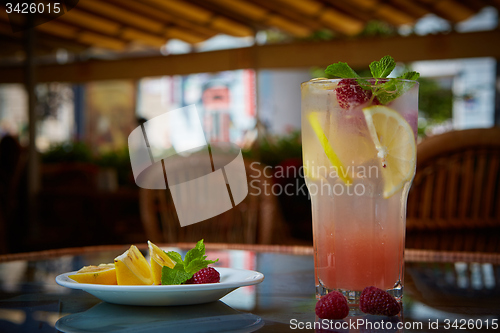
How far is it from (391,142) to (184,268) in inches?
12.5

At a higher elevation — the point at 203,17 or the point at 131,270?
the point at 203,17

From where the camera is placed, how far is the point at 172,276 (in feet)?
2.13

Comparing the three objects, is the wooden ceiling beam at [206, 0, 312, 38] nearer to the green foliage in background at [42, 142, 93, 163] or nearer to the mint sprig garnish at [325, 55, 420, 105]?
the green foliage in background at [42, 142, 93, 163]

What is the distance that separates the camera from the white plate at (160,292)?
596mm

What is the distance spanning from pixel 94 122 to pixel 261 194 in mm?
11722

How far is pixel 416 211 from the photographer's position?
Answer: 163 cm

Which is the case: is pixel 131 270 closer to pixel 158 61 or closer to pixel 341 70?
pixel 341 70

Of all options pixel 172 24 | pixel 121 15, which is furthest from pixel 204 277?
pixel 172 24

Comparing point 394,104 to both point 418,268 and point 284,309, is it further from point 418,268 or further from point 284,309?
point 418,268

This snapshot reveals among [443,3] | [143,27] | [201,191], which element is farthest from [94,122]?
[201,191]

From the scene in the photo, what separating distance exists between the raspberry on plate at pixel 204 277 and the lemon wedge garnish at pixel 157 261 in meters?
0.04

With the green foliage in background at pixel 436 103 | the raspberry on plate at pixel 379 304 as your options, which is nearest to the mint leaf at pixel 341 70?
the raspberry on plate at pixel 379 304

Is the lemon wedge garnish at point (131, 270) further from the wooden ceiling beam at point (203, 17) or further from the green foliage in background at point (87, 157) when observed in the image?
the green foliage in background at point (87, 157)

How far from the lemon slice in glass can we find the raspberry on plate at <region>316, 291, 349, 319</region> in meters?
0.23
